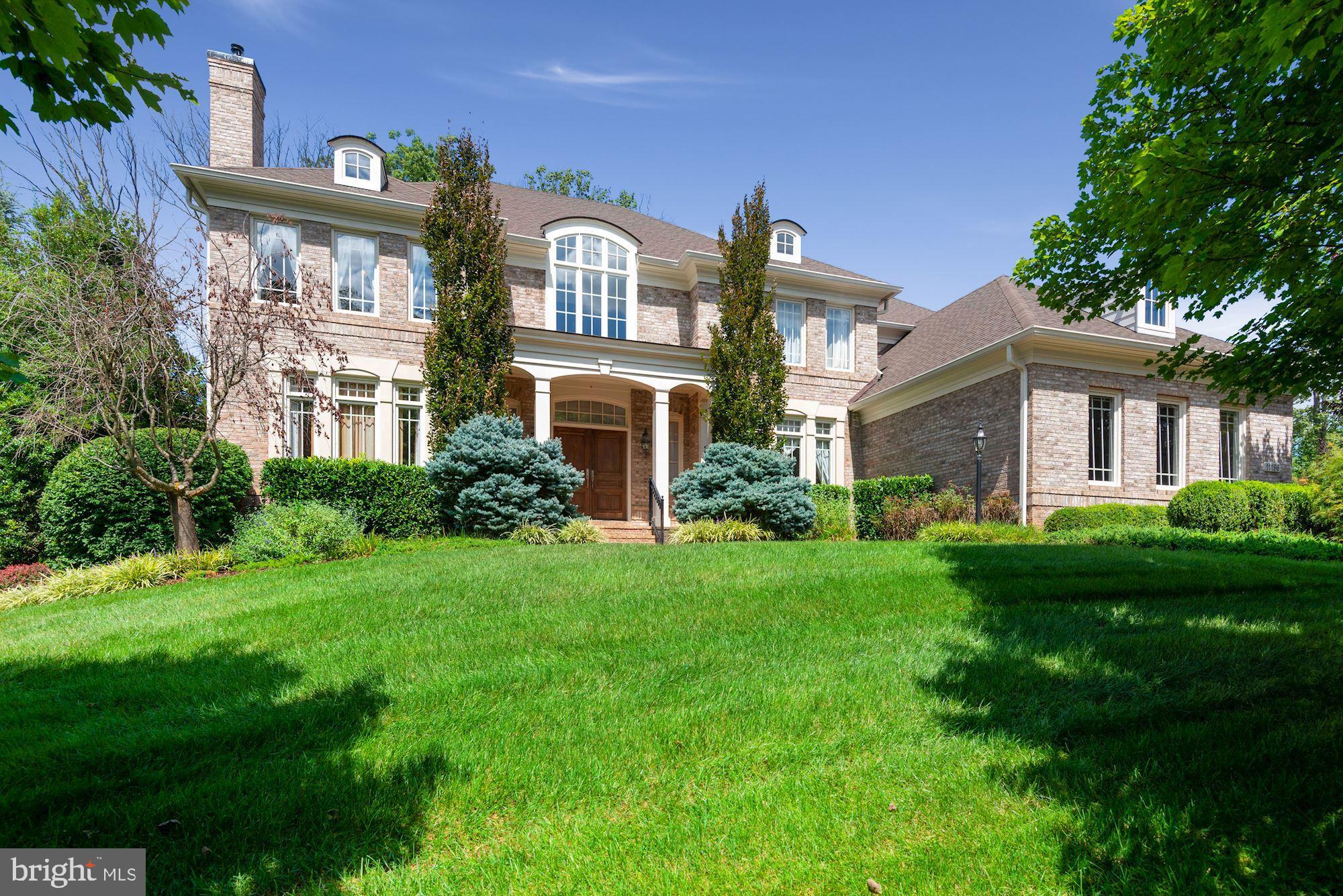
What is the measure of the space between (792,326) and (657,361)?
455cm

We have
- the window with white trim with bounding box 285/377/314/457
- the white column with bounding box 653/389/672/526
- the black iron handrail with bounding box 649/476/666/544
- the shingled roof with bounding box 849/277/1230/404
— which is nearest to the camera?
the window with white trim with bounding box 285/377/314/457

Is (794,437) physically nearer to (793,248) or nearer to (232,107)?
(793,248)

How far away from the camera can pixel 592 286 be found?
53.7 ft

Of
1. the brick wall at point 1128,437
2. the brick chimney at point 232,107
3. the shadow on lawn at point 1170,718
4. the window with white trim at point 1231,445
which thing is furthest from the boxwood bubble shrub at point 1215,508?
the brick chimney at point 232,107

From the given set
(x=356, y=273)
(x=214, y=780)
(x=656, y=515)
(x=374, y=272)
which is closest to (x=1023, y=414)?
(x=656, y=515)

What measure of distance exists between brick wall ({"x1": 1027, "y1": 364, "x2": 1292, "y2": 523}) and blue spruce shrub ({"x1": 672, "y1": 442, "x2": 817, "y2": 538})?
4.92 m

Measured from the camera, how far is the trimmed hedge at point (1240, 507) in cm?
1346

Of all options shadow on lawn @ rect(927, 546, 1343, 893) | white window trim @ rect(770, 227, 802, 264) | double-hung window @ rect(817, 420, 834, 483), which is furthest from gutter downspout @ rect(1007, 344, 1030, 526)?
shadow on lawn @ rect(927, 546, 1343, 893)

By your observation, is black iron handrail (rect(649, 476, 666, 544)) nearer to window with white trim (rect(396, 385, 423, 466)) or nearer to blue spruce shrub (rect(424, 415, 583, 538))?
blue spruce shrub (rect(424, 415, 583, 538))

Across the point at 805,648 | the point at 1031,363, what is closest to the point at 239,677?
the point at 805,648

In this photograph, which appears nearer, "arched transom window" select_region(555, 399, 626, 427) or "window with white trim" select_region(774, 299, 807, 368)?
"arched transom window" select_region(555, 399, 626, 427)

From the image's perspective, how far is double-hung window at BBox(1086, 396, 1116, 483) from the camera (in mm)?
14703

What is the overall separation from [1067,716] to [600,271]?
14322mm

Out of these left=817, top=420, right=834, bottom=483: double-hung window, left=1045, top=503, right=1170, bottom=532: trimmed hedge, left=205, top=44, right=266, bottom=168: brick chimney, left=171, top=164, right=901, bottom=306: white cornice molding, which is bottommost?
left=1045, top=503, right=1170, bottom=532: trimmed hedge
